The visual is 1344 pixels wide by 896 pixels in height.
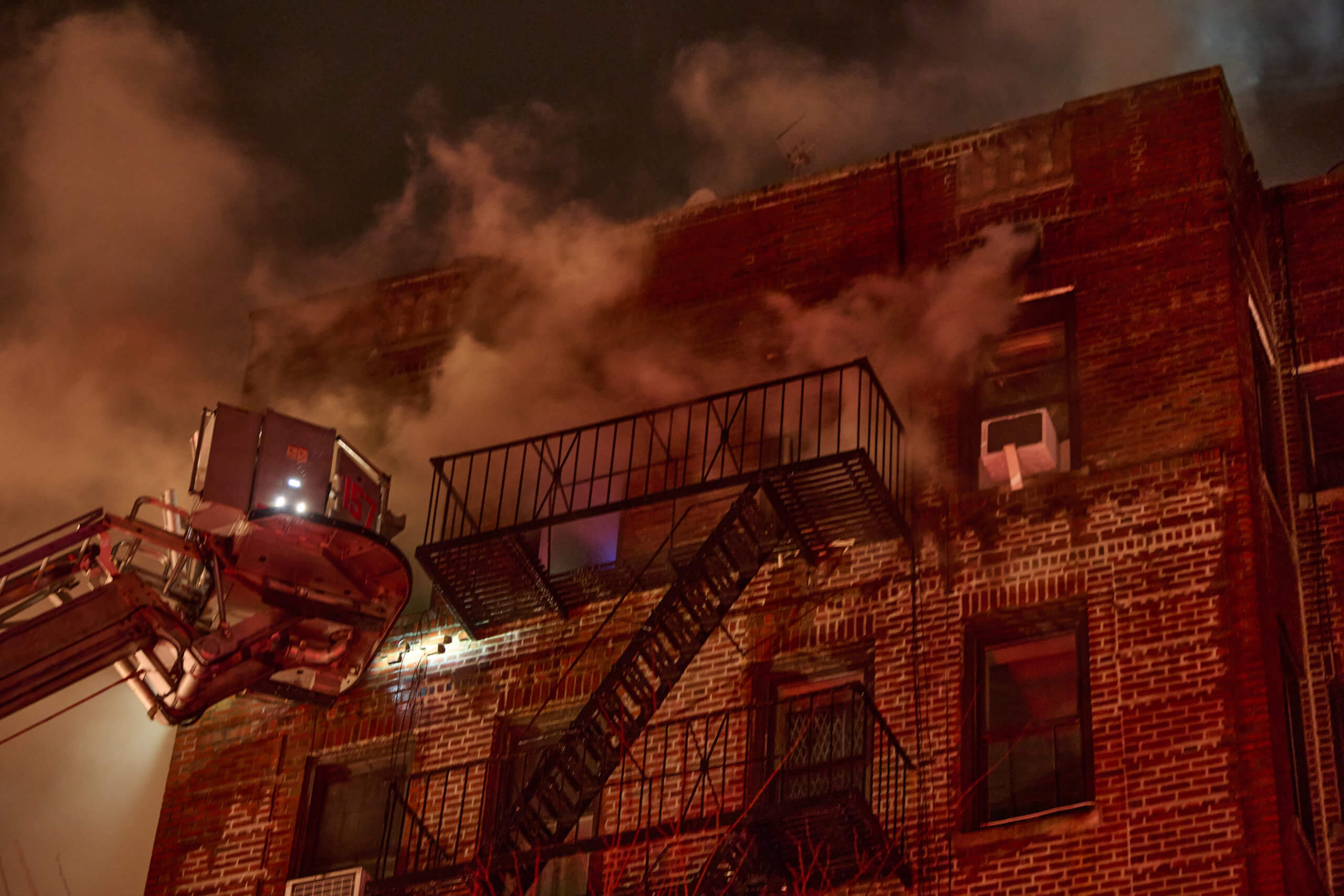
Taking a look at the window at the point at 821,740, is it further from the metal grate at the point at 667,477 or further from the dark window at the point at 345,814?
the dark window at the point at 345,814

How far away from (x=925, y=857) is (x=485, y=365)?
6.50 meters

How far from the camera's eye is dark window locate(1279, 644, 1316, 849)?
13.6 m

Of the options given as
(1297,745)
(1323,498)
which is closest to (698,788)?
(1297,745)

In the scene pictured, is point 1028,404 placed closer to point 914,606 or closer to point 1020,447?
point 1020,447

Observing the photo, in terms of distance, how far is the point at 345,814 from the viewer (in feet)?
53.5

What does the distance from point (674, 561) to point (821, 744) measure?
204cm

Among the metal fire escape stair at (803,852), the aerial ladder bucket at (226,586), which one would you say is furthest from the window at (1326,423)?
the aerial ladder bucket at (226,586)

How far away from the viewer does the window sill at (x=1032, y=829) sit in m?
13.2

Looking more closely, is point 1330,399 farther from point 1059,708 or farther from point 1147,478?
point 1059,708

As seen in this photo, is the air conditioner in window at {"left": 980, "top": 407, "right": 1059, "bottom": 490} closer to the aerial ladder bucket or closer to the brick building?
the brick building

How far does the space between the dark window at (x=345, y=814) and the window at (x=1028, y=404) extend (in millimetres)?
5186

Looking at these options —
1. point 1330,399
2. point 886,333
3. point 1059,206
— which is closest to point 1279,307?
point 1330,399

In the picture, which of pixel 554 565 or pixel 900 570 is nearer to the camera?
pixel 900 570

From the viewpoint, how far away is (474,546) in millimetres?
15828
